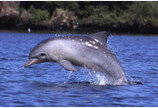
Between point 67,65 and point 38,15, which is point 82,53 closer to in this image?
point 67,65

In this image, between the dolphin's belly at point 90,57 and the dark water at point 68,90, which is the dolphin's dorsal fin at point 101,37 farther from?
the dark water at point 68,90

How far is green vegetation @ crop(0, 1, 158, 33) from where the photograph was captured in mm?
100875

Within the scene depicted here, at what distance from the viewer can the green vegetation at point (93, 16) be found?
101 meters

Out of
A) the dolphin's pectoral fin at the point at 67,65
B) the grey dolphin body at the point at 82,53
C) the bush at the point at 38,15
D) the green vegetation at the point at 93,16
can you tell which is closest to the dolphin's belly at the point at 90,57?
the grey dolphin body at the point at 82,53

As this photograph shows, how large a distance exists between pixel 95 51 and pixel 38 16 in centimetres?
8883

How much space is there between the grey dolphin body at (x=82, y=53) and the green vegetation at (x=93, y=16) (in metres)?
79.8

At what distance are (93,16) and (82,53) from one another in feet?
298

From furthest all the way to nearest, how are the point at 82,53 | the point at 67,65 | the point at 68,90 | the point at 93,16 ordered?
the point at 93,16
the point at 82,53
the point at 67,65
the point at 68,90

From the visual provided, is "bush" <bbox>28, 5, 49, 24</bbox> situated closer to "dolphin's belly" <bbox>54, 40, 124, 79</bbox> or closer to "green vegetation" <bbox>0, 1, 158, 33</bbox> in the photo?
"green vegetation" <bbox>0, 1, 158, 33</bbox>

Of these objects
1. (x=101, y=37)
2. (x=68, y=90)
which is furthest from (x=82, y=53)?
(x=68, y=90)

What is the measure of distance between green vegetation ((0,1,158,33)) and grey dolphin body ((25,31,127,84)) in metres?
79.8

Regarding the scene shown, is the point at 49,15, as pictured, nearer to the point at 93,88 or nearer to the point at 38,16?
the point at 38,16

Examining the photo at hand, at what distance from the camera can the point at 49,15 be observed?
108m

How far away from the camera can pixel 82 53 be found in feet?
56.5
